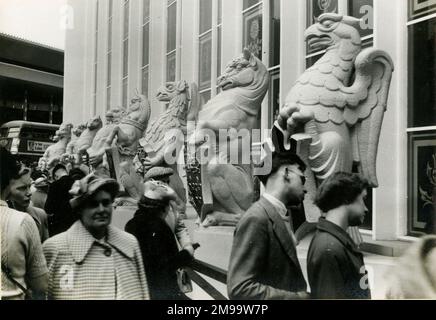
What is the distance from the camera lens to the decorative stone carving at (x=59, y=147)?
→ 334 cm

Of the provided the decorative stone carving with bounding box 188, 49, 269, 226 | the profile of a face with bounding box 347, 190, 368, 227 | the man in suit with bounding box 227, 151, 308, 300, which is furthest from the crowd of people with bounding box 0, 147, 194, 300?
the profile of a face with bounding box 347, 190, 368, 227

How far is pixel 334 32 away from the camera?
2682 mm

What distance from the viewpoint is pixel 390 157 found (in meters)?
2.85

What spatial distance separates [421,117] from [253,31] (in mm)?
1324

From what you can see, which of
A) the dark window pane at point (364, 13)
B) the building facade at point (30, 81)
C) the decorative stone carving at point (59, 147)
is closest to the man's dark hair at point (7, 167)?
the building facade at point (30, 81)

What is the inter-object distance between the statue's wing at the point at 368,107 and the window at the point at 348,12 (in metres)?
0.33

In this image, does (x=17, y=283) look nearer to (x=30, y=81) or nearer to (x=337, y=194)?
(x=30, y=81)

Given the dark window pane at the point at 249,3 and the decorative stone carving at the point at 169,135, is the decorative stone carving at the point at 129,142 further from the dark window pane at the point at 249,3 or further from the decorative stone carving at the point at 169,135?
the dark window pane at the point at 249,3

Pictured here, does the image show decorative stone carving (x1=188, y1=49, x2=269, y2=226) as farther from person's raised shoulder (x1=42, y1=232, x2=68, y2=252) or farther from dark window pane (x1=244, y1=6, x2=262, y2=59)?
person's raised shoulder (x1=42, y1=232, x2=68, y2=252)

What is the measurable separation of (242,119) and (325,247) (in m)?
1.54

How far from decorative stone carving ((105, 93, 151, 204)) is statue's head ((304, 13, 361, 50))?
4.10ft

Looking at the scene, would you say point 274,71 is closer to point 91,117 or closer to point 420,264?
point 91,117

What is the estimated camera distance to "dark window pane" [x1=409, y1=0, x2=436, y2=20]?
276 centimetres
